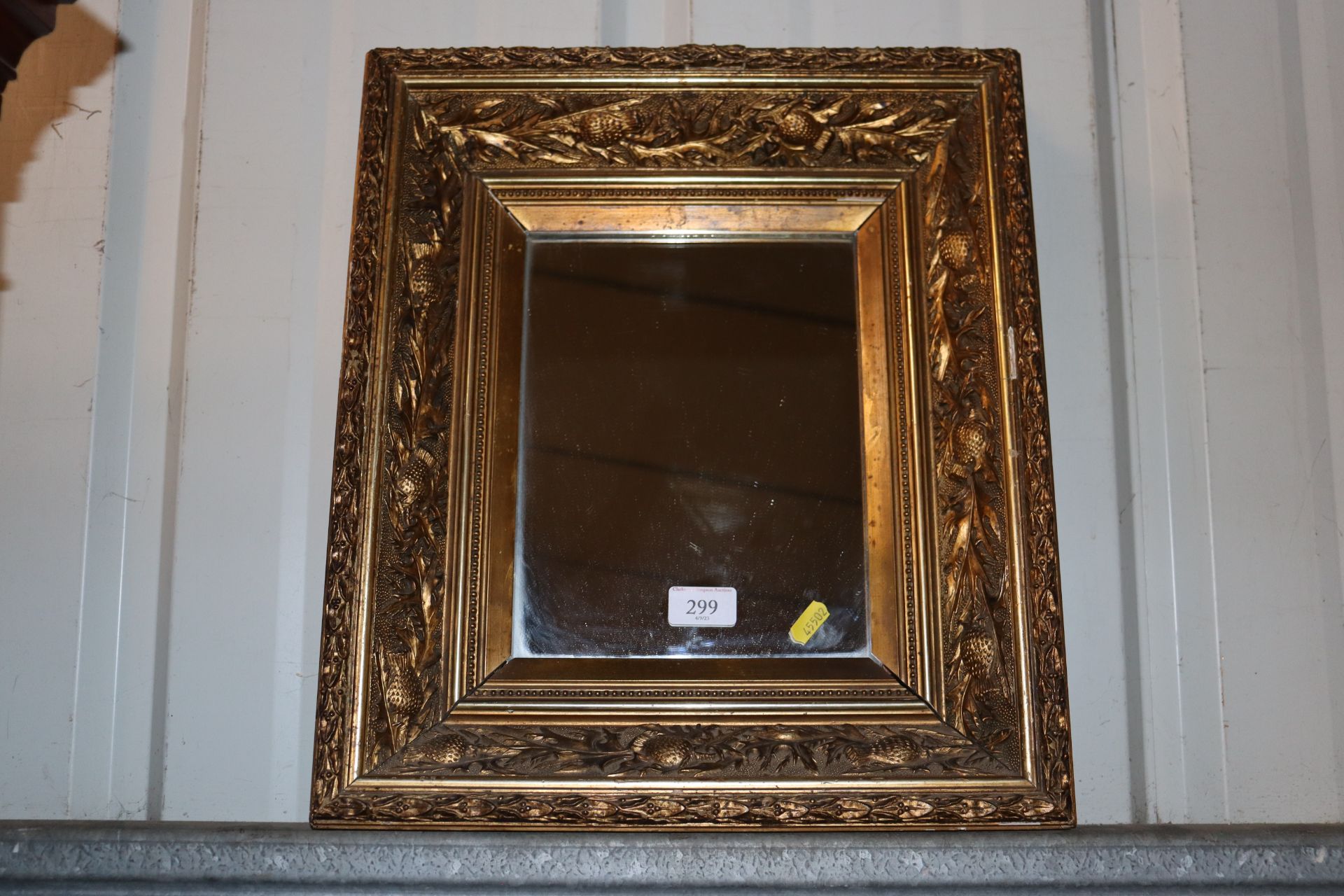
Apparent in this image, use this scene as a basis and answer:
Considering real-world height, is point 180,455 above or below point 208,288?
below

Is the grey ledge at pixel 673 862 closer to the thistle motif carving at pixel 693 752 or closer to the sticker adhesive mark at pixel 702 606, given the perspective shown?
the thistle motif carving at pixel 693 752

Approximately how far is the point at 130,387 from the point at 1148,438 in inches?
45.6

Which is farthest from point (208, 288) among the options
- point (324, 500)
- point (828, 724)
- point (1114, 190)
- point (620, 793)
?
point (1114, 190)

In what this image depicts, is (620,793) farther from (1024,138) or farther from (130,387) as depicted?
(1024,138)

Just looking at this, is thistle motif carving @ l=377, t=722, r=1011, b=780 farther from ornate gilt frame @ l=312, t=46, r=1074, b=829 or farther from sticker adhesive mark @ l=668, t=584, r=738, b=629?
sticker adhesive mark @ l=668, t=584, r=738, b=629

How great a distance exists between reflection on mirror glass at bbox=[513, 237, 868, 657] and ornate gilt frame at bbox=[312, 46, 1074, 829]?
25 millimetres

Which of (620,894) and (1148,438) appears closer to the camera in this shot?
(620,894)

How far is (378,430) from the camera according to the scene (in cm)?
109

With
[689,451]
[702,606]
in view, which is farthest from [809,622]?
[689,451]

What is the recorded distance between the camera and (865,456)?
1.10 meters

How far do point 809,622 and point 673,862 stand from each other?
276 mm

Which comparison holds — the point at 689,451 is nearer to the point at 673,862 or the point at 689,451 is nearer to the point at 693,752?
the point at 693,752

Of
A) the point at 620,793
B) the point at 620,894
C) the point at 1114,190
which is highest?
the point at 1114,190

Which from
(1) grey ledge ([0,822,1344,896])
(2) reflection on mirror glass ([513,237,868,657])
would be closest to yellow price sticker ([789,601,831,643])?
(2) reflection on mirror glass ([513,237,868,657])
